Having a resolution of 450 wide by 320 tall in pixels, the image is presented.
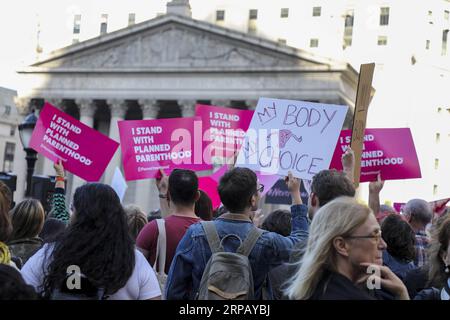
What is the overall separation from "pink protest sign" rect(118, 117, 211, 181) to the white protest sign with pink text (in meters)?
3.66

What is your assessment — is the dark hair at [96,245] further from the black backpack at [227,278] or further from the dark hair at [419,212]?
the dark hair at [419,212]

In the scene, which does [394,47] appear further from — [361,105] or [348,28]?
[361,105]

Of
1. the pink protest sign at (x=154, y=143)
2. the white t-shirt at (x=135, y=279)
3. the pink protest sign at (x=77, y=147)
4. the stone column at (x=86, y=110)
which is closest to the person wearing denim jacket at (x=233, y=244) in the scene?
the white t-shirt at (x=135, y=279)

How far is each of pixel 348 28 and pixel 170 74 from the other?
21.7 meters

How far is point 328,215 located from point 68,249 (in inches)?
65.4

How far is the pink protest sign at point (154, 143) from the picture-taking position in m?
13.4

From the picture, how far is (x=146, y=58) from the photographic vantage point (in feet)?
167

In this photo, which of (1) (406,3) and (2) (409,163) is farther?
(1) (406,3)

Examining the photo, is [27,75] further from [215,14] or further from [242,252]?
[242,252]

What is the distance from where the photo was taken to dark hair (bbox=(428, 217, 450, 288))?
552 cm

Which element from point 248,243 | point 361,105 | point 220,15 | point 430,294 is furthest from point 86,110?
point 430,294

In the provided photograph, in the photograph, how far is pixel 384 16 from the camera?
6500 centimetres

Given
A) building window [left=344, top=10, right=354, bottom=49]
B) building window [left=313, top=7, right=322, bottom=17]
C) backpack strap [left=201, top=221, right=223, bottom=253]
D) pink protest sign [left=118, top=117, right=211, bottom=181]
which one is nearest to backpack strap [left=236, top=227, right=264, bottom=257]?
backpack strap [left=201, top=221, right=223, bottom=253]
